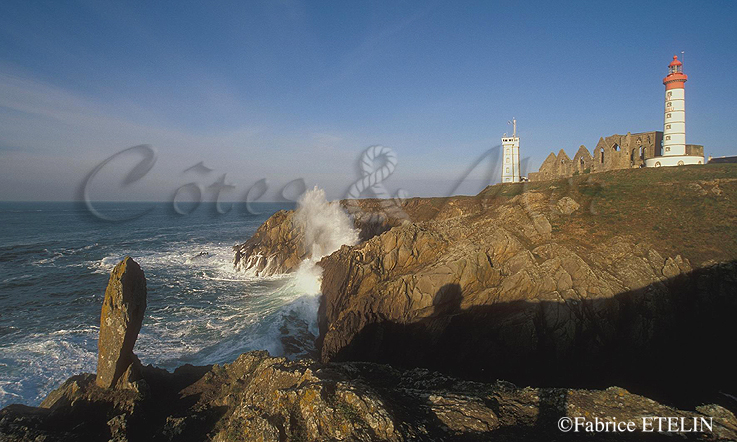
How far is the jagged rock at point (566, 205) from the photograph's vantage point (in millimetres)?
21767

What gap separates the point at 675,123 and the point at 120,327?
150 ft

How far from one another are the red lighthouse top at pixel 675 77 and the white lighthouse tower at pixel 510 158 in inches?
592

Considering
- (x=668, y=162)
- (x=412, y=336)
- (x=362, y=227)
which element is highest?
(x=668, y=162)

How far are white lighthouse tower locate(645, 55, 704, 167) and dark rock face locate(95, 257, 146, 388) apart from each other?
1696 inches

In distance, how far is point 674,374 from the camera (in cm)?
1312

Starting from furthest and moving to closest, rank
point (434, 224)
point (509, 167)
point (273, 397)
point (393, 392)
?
1. point (509, 167)
2. point (434, 224)
3. point (393, 392)
4. point (273, 397)

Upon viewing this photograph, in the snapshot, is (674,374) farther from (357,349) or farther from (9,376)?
(9,376)

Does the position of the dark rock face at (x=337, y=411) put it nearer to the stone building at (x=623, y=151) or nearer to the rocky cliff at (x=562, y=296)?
the rocky cliff at (x=562, y=296)

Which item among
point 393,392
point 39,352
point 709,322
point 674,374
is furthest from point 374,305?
point 39,352

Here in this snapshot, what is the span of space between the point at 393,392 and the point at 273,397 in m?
2.61

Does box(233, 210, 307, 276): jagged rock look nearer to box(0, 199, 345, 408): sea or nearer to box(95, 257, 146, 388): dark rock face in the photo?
box(0, 199, 345, 408): sea

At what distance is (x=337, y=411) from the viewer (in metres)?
5.90

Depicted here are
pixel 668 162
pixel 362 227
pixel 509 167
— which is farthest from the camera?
pixel 509 167

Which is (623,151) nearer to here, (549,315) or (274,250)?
(549,315)
